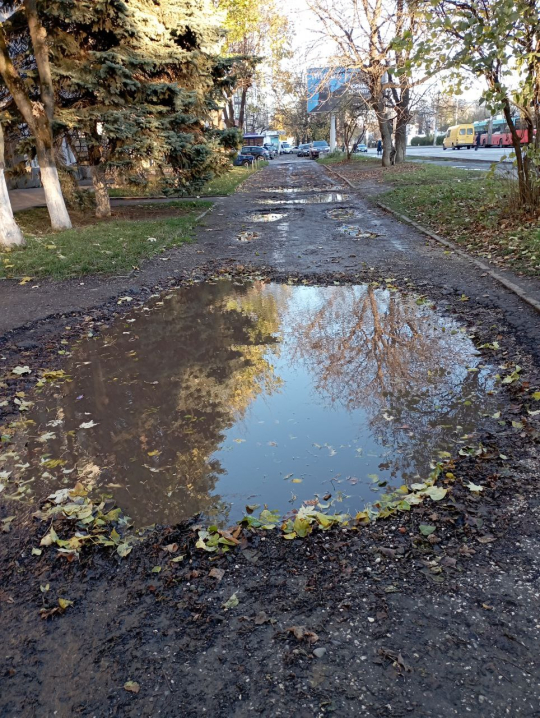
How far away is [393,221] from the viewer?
14273mm

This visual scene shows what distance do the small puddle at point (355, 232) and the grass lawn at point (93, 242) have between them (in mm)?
3773

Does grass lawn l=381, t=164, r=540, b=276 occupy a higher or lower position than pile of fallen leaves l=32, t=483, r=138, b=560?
higher

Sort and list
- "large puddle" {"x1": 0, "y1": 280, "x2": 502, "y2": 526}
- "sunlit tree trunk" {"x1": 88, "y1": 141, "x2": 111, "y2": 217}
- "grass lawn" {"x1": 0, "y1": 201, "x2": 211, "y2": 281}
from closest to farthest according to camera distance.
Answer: "large puddle" {"x1": 0, "y1": 280, "x2": 502, "y2": 526}, "grass lawn" {"x1": 0, "y1": 201, "x2": 211, "y2": 281}, "sunlit tree trunk" {"x1": 88, "y1": 141, "x2": 111, "y2": 217}

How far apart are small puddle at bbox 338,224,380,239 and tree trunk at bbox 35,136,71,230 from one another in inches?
274

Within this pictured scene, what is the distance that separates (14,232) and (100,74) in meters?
4.71

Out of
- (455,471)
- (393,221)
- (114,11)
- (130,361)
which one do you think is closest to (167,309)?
(130,361)

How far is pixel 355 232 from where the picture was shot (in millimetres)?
13000

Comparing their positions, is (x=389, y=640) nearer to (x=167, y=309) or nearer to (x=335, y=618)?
(x=335, y=618)

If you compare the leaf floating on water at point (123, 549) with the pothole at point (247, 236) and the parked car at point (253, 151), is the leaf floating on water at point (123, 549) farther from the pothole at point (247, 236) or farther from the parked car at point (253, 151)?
the parked car at point (253, 151)

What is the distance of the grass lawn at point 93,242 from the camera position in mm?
9948

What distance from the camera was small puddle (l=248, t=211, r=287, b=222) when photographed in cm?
1605

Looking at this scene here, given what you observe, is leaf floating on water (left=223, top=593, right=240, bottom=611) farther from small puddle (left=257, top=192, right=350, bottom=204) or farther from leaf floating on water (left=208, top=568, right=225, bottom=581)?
small puddle (left=257, top=192, right=350, bottom=204)

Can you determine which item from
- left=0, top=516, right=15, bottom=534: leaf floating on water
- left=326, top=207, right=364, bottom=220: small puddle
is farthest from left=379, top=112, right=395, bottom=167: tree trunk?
left=0, top=516, right=15, bottom=534: leaf floating on water

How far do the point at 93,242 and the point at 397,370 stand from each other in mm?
8718
